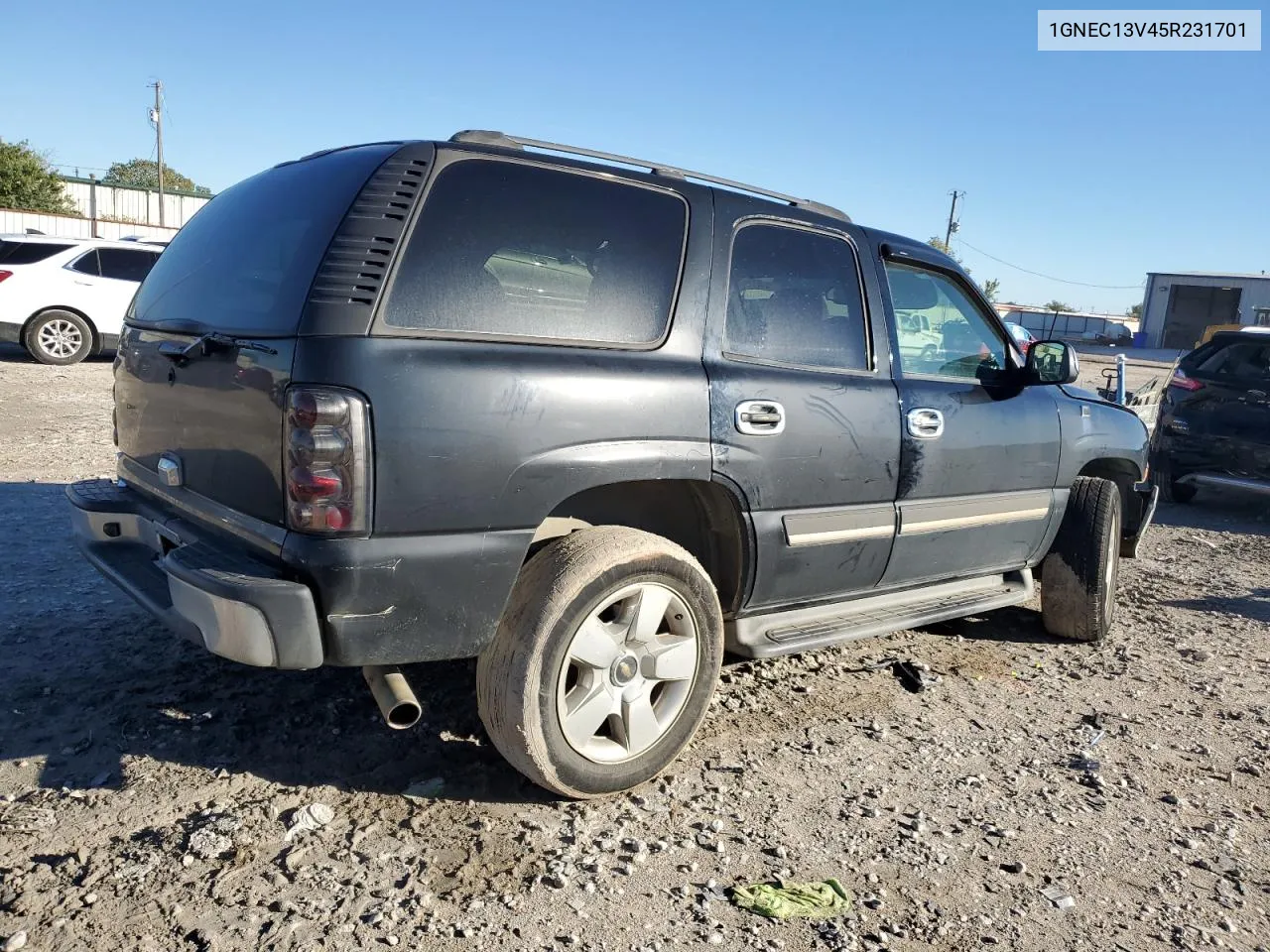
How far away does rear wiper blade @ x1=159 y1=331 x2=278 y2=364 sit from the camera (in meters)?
2.57

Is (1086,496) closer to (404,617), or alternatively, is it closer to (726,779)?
(726,779)

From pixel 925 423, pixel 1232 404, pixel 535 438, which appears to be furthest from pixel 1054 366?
pixel 1232 404

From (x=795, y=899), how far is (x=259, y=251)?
7.83 ft

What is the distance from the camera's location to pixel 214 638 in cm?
247

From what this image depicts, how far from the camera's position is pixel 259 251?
2.87 m

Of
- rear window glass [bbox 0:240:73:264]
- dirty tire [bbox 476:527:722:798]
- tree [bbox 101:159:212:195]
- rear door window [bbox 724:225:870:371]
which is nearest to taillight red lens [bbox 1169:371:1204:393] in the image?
rear door window [bbox 724:225:870:371]

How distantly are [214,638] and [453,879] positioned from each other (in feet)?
2.90

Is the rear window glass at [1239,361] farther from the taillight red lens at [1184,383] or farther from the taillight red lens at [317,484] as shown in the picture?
the taillight red lens at [317,484]

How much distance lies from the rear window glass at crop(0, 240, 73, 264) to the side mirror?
12230 millimetres

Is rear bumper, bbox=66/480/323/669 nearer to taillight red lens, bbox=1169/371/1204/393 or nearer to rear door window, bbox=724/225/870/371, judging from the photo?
rear door window, bbox=724/225/870/371

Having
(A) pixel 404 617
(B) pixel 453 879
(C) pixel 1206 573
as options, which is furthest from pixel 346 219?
(C) pixel 1206 573

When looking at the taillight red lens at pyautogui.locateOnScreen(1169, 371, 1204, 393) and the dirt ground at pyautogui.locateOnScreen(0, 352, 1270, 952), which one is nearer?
the dirt ground at pyautogui.locateOnScreen(0, 352, 1270, 952)

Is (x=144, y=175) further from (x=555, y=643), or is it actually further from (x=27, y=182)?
(x=555, y=643)

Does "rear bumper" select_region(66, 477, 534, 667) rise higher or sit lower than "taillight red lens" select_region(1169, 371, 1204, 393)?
lower
